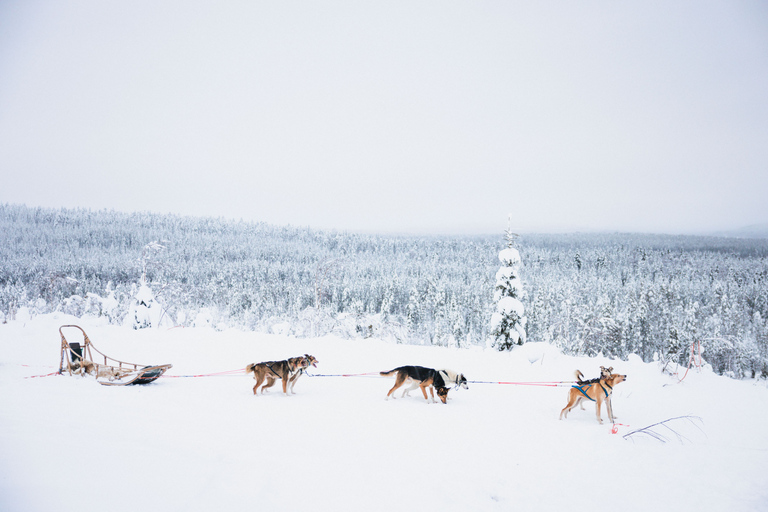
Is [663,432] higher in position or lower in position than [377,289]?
higher

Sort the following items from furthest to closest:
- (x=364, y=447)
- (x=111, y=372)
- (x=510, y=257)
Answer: (x=510, y=257), (x=111, y=372), (x=364, y=447)

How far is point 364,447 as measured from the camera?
535 cm

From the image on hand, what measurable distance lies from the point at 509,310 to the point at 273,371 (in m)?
13.5

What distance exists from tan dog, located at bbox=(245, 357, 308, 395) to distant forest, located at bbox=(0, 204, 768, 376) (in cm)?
1020

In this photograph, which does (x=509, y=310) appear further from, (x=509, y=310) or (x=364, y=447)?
(x=364, y=447)

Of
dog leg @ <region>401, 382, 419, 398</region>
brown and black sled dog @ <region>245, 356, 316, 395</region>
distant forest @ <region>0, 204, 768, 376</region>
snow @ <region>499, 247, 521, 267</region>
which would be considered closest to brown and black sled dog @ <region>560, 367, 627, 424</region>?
dog leg @ <region>401, 382, 419, 398</region>

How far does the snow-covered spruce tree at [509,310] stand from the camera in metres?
17.8

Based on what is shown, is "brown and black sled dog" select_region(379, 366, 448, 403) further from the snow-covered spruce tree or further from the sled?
the snow-covered spruce tree

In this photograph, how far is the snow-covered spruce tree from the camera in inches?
702

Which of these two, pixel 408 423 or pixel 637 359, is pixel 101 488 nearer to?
pixel 408 423

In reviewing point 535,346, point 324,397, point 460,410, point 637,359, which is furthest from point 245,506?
point 637,359

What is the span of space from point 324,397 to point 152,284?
30.6m

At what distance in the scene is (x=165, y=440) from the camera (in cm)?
508

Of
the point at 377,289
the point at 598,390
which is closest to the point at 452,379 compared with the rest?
the point at 598,390
